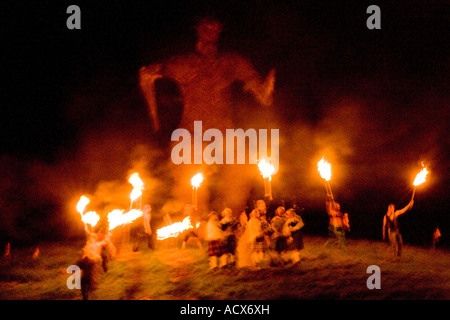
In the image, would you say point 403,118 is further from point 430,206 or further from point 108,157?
point 108,157

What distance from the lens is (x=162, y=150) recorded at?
11.7 meters

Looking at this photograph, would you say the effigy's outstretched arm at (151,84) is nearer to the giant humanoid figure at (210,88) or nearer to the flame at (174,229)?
the giant humanoid figure at (210,88)

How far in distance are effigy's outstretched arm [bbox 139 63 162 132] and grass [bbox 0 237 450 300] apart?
4.47 metres

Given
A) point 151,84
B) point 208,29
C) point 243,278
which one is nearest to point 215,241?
point 243,278

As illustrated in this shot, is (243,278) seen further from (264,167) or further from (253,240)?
(264,167)

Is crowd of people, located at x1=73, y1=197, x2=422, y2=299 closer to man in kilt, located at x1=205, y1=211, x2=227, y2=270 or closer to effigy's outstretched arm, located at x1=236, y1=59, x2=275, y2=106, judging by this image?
man in kilt, located at x1=205, y1=211, x2=227, y2=270

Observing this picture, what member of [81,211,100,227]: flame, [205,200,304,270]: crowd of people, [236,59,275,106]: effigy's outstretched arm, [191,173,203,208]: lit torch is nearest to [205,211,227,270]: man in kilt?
[205,200,304,270]: crowd of people

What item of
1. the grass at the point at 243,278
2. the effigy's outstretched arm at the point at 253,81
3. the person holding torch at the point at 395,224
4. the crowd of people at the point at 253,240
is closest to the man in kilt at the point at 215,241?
the crowd of people at the point at 253,240

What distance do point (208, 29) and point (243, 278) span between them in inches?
289

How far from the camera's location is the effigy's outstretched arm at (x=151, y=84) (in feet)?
35.0

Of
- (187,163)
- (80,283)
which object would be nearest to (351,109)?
(187,163)

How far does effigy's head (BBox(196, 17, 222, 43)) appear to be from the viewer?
34.1ft

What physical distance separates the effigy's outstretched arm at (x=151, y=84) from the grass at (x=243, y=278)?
4.47 metres

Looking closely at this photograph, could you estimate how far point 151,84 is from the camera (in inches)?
427
